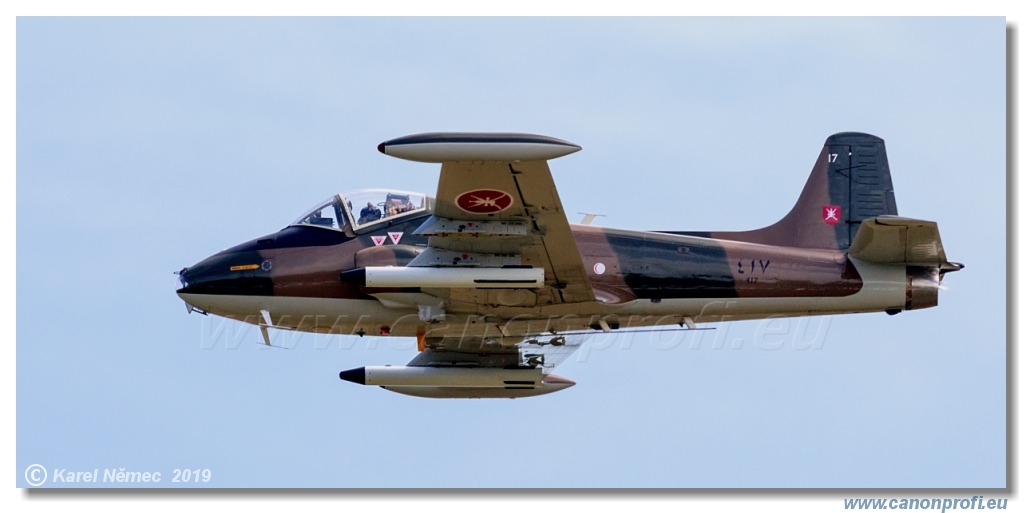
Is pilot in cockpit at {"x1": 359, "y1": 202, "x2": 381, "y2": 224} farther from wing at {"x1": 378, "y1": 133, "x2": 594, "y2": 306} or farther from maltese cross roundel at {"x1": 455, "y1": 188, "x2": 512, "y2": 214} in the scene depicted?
maltese cross roundel at {"x1": 455, "y1": 188, "x2": 512, "y2": 214}

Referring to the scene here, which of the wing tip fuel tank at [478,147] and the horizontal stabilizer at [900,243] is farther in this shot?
the horizontal stabilizer at [900,243]

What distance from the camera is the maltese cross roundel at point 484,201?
21.5 meters

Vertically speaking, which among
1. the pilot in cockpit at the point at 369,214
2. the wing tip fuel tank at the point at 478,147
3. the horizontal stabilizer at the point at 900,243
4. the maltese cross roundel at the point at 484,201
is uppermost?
the wing tip fuel tank at the point at 478,147

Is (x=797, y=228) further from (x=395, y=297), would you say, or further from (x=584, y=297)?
(x=395, y=297)

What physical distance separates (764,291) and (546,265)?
3650 mm

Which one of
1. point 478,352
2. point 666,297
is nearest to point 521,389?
point 478,352

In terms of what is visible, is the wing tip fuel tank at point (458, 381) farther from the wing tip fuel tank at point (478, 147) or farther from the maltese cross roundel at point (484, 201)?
the wing tip fuel tank at point (478, 147)

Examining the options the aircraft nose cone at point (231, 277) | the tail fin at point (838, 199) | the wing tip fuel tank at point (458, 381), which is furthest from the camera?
the wing tip fuel tank at point (458, 381)

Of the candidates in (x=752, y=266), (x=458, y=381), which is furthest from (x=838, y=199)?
(x=458, y=381)

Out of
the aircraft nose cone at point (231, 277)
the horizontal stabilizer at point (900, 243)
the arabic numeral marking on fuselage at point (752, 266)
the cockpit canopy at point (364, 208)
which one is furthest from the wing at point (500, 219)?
the horizontal stabilizer at point (900, 243)

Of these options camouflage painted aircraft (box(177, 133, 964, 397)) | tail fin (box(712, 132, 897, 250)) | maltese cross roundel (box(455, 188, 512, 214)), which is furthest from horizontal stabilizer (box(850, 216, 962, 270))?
maltese cross roundel (box(455, 188, 512, 214))

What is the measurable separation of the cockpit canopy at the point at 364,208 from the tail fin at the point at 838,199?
4.82m

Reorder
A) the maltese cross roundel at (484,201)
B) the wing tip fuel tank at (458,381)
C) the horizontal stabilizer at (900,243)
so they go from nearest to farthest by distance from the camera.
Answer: the maltese cross roundel at (484,201), the horizontal stabilizer at (900,243), the wing tip fuel tank at (458,381)

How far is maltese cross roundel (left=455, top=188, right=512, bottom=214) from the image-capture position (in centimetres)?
2152
